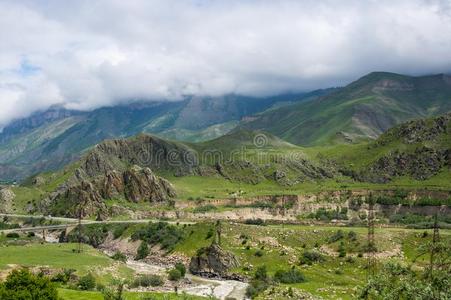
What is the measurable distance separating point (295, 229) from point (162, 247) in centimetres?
3668

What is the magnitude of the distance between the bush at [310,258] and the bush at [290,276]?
916 centimetres

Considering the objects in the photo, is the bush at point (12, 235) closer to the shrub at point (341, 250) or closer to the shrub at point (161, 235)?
the shrub at point (161, 235)

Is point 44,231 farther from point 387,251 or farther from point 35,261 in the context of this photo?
point 387,251

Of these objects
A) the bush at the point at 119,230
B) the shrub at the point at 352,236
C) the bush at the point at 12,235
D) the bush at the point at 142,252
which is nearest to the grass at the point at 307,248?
the shrub at the point at 352,236

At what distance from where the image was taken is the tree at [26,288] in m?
68.8

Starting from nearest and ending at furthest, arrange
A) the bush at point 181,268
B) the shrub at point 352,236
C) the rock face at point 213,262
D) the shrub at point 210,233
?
the bush at point 181,268 < the rock face at point 213,262 < the shrub at point 352,236 < the shrub at point 210,233

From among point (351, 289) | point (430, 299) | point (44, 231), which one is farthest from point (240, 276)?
point (44, 231)

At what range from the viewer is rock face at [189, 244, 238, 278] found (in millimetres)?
120250

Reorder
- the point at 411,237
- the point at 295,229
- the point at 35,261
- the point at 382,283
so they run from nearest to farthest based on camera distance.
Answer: the point at 382,283, the point at 35,261, the point at 411,237, the point at 295,229

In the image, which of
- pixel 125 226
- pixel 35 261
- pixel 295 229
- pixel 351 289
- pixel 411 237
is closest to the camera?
pixel 351 289

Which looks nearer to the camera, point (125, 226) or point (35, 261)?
point (35, 261)

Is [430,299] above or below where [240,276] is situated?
above

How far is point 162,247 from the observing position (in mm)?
147500

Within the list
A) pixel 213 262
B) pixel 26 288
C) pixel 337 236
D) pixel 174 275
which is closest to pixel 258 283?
pixel 174 275
